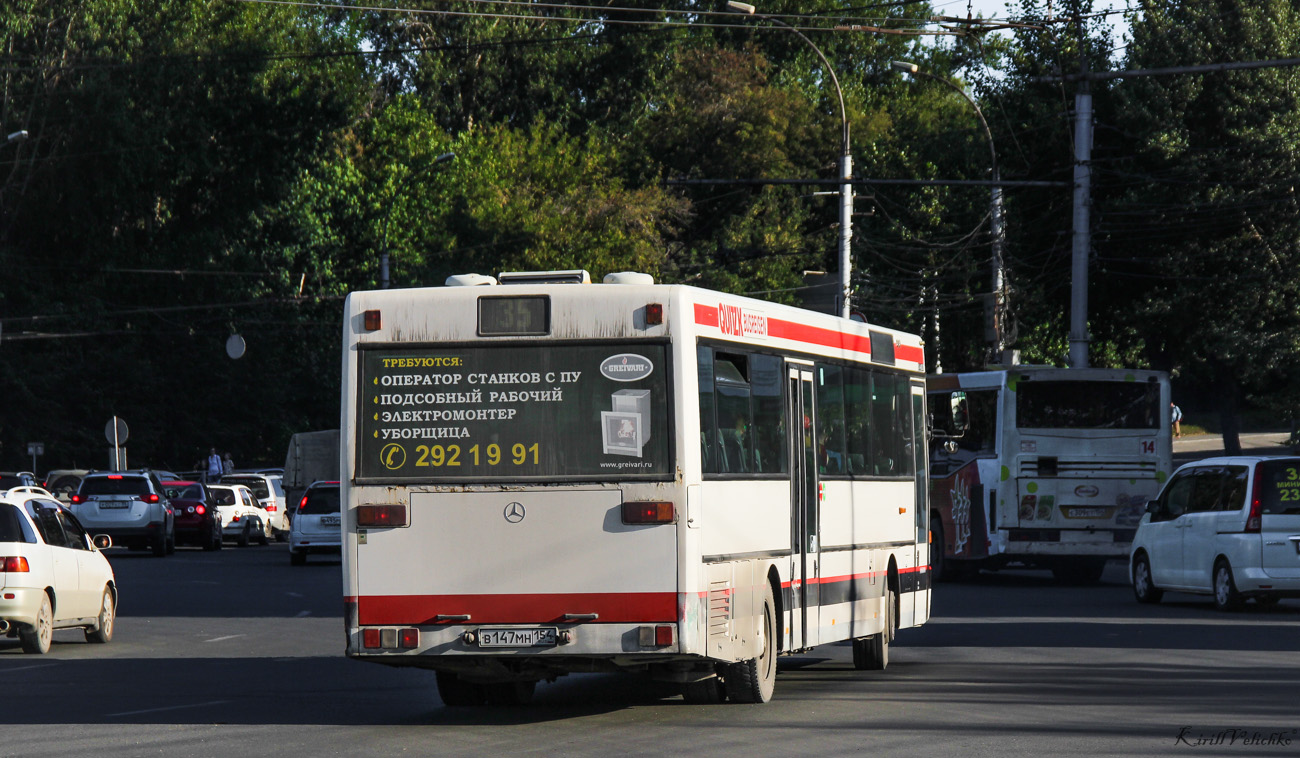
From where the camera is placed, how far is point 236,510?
161 feet

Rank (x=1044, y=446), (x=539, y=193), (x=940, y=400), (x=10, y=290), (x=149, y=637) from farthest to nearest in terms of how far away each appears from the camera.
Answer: (x=539, y=193) → (x=10, y=290) → (x=940, y=400) → (x=1044, y=446) → (x=149, y=637)

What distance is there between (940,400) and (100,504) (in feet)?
60.9

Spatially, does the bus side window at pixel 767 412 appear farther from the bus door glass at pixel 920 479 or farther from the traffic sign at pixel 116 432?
the traffic sign at pixel 116 432

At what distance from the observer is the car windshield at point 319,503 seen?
120 ft

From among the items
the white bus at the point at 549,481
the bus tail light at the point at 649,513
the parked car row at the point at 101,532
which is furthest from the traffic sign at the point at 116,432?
the bus tail light at the point at 649,513

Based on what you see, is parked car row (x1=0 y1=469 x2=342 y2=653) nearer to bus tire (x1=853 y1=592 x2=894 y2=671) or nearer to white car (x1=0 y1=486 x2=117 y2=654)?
white car (x1=0 y1=486 x2=117 y2=654)

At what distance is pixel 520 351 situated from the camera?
11938 mm

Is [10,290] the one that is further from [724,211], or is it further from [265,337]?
[724,211]

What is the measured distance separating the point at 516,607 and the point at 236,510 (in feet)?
127

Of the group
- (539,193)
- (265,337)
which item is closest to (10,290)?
(265,337)

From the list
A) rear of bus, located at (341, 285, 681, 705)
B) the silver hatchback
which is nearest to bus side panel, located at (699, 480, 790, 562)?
rear of bus, located at (341, 285, 681, 705)

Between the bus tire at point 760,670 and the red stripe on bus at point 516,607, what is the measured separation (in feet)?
4.66

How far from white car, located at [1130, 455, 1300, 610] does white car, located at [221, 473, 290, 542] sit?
1274 inches

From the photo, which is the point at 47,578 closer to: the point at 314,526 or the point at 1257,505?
the point at 1257,505
